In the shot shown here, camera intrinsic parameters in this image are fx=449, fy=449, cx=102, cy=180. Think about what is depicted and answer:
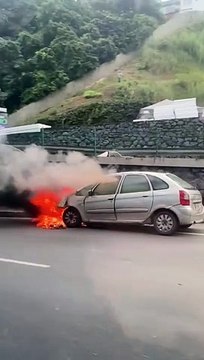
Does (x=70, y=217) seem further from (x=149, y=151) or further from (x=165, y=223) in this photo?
(x=149, y=151)

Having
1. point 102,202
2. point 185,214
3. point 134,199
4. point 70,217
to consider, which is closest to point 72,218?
point 70,217

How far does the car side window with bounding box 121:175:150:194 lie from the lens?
20.2 ft

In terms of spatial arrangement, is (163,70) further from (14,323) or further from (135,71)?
(14,323)

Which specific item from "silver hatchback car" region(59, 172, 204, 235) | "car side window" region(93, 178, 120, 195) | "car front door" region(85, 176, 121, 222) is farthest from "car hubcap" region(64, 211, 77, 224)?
"car side window" region(93, 178, 120, 195)

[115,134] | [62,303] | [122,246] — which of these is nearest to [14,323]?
[62,303]

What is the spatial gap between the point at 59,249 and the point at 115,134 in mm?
5797

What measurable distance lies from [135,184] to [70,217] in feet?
3.85

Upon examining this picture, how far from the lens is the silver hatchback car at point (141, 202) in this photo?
5.93 meters

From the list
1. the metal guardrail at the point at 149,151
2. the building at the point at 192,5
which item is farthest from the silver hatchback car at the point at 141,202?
the building at the point at 192,5

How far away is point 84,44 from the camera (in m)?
3.34

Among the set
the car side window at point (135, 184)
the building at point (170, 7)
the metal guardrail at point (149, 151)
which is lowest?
the car side window at point (135, 184)

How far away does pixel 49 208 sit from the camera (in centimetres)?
725

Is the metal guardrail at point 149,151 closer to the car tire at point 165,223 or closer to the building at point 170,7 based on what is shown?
the car tire at point 165,223

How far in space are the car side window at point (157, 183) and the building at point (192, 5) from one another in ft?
10.8
